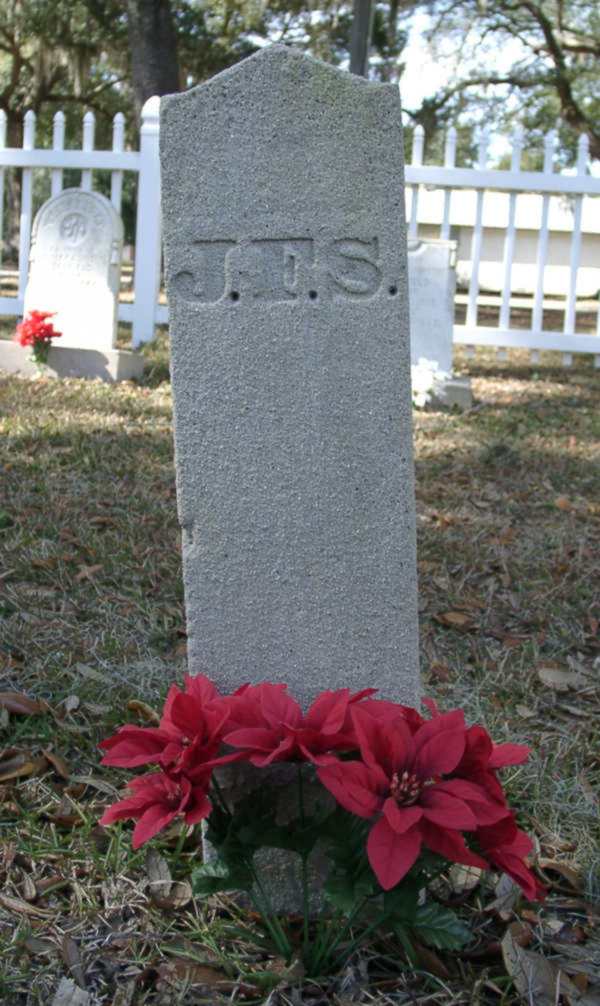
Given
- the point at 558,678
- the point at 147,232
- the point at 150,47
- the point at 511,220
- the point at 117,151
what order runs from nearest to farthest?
the point at 558,678 < the point at 147,232 < the point at 117,151 < the point at 511,220 < the point at 150,47

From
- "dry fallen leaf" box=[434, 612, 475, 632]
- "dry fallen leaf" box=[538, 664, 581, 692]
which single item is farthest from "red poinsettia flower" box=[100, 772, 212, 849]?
"dry fallen leaf" box=[434, 612, 475, 632]

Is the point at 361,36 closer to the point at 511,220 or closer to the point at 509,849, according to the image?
the point at 511,220

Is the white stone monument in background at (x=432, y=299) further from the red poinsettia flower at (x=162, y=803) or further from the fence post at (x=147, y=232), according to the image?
the red poinsettia flower at (x=162, y=803)

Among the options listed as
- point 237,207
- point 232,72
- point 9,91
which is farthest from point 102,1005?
point 9,91

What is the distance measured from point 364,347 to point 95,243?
5868 millimetres

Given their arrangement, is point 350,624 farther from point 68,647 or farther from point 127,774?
point 68,647

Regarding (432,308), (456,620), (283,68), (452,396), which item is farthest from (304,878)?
(432,308)

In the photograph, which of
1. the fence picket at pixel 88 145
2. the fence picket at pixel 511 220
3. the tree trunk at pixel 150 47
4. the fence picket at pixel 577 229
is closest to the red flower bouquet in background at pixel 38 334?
the fence picket at pixel 88 145

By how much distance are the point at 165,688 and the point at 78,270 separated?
519 cm

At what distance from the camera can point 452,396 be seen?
272 inches

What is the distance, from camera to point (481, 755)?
64.1 inches

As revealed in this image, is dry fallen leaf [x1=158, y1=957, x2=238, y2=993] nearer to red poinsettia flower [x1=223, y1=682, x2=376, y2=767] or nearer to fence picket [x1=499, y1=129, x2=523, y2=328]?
red poinsettia flower [x1=223, y1=682, x2=376, y2=767]

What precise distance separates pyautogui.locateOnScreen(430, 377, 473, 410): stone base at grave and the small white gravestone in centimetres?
230

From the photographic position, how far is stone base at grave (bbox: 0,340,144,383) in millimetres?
7016
